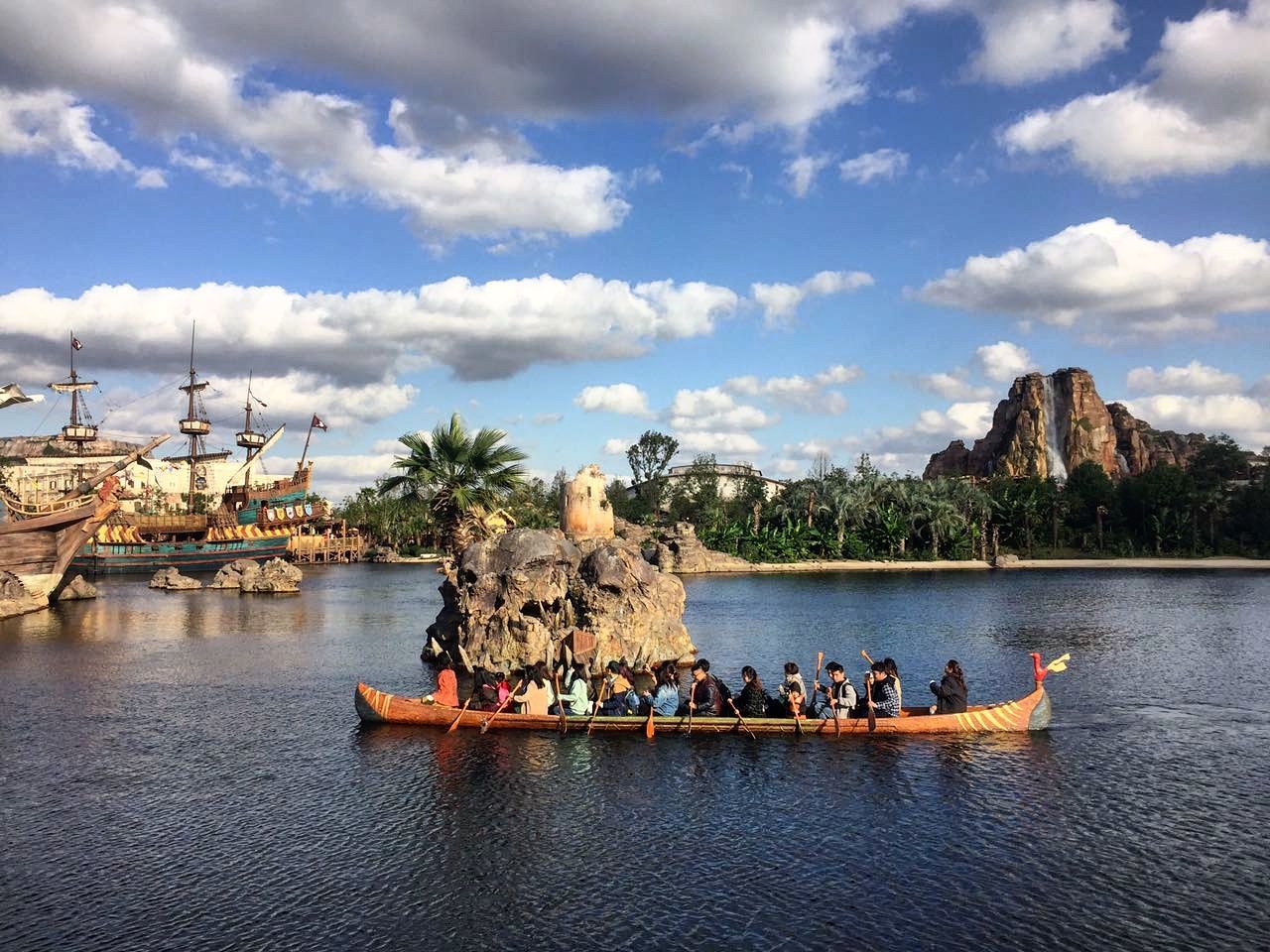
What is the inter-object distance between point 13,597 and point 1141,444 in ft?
543

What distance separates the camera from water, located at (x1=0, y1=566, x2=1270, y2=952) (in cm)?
1374

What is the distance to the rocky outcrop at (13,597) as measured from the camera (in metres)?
51.7

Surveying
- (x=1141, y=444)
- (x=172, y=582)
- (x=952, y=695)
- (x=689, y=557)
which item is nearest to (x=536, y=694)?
(x=952, y=695)

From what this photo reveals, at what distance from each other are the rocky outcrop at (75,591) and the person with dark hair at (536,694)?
50.0 m

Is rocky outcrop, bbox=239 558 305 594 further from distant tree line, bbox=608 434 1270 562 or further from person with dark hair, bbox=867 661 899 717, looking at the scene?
person with dark hair, bbox=867 661 899 717

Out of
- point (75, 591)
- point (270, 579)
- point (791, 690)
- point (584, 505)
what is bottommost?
point (791, 690)

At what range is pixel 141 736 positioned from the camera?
24531mm

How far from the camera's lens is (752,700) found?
2478cm

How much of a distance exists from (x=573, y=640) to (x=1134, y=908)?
21833 mm

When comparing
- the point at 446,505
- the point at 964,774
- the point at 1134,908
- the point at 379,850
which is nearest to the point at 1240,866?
the point at 1134,908

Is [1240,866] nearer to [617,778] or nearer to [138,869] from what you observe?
[617,778]

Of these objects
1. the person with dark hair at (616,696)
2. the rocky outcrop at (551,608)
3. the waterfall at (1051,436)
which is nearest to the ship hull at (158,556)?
the rocky outcrop at (551,608)

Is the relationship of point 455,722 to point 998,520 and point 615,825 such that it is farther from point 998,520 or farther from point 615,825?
point 998,520

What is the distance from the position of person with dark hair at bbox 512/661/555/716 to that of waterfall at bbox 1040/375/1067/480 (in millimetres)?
152770
